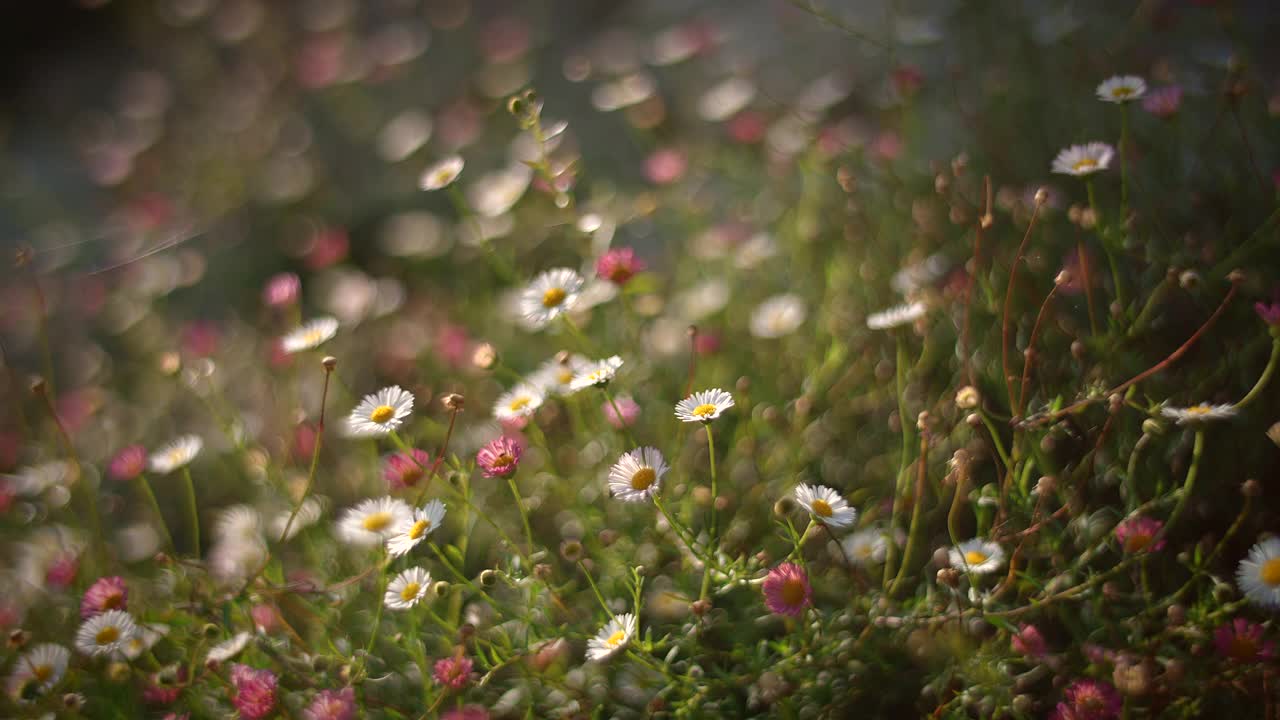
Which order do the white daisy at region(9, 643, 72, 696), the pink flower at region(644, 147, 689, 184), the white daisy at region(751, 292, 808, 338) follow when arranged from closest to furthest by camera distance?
the white daisy at region(9, 643, 72, 696) → the white daisy at region(751, 292, 808, 338) → the pink flower at region(644, 147, 689, 184)

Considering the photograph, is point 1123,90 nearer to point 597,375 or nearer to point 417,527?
point 597,375

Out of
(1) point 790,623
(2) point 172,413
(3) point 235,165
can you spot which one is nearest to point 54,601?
(2) point 172,413

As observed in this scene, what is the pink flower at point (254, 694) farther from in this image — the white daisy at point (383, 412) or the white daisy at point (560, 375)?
the white daisy at point (560, 375)

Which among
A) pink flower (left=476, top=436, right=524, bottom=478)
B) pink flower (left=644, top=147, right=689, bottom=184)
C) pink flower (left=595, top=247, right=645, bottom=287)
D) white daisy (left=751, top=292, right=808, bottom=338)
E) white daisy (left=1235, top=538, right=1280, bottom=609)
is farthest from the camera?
pink flower (left=644, top=147, right=689, bottom=184)

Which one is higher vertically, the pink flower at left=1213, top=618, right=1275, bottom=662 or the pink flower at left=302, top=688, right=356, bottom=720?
the pink flower at left=1213, top=618, right=1275, bottom=662

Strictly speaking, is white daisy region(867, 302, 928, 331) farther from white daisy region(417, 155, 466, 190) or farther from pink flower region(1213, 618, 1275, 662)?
white daisy region(417, 155, 466, 190)

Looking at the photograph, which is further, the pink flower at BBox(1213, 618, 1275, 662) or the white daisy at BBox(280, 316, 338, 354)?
the white daisy at BBox(280, 316, 338, 354)

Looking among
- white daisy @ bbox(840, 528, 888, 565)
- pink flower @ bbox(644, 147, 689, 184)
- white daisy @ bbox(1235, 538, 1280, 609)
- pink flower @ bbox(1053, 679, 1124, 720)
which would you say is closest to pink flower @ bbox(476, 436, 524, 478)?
white daisy @ bbox(840, 528, 888, 565)
